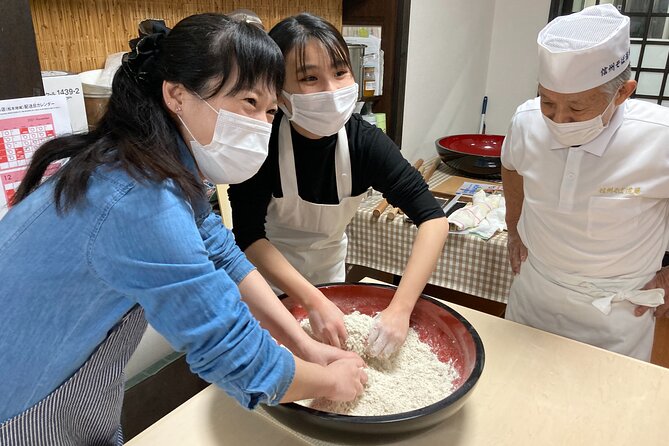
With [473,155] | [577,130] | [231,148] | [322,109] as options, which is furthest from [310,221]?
[473,155]

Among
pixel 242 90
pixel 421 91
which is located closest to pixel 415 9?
pixel 421 91

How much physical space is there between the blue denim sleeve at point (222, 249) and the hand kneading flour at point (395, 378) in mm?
217

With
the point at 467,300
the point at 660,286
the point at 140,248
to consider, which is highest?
the point at 140,248

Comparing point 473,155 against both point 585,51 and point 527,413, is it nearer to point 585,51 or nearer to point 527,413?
point 585,51

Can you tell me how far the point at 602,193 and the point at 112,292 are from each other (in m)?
1.10

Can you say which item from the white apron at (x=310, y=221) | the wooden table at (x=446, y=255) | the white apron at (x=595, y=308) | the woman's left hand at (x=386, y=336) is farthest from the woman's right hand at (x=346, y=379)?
the wooden table at (x=446, y=255)

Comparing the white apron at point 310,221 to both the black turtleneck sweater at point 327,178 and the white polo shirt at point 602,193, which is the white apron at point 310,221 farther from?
the white polo shirt at point 602,193

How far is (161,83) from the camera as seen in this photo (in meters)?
0.76

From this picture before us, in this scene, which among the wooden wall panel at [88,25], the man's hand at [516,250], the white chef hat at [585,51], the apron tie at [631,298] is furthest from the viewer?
the man's hand at [516,250]

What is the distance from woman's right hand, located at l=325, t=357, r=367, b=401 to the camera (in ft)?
2.74

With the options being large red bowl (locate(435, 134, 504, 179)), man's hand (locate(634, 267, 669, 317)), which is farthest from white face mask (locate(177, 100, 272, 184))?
large red bowl (locate(435, 134, 504, 179))

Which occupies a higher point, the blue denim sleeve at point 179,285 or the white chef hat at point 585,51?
the white chef hat at point 585,51

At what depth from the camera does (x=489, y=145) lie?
9.44 ft

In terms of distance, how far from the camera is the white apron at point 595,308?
1260 millimetres
